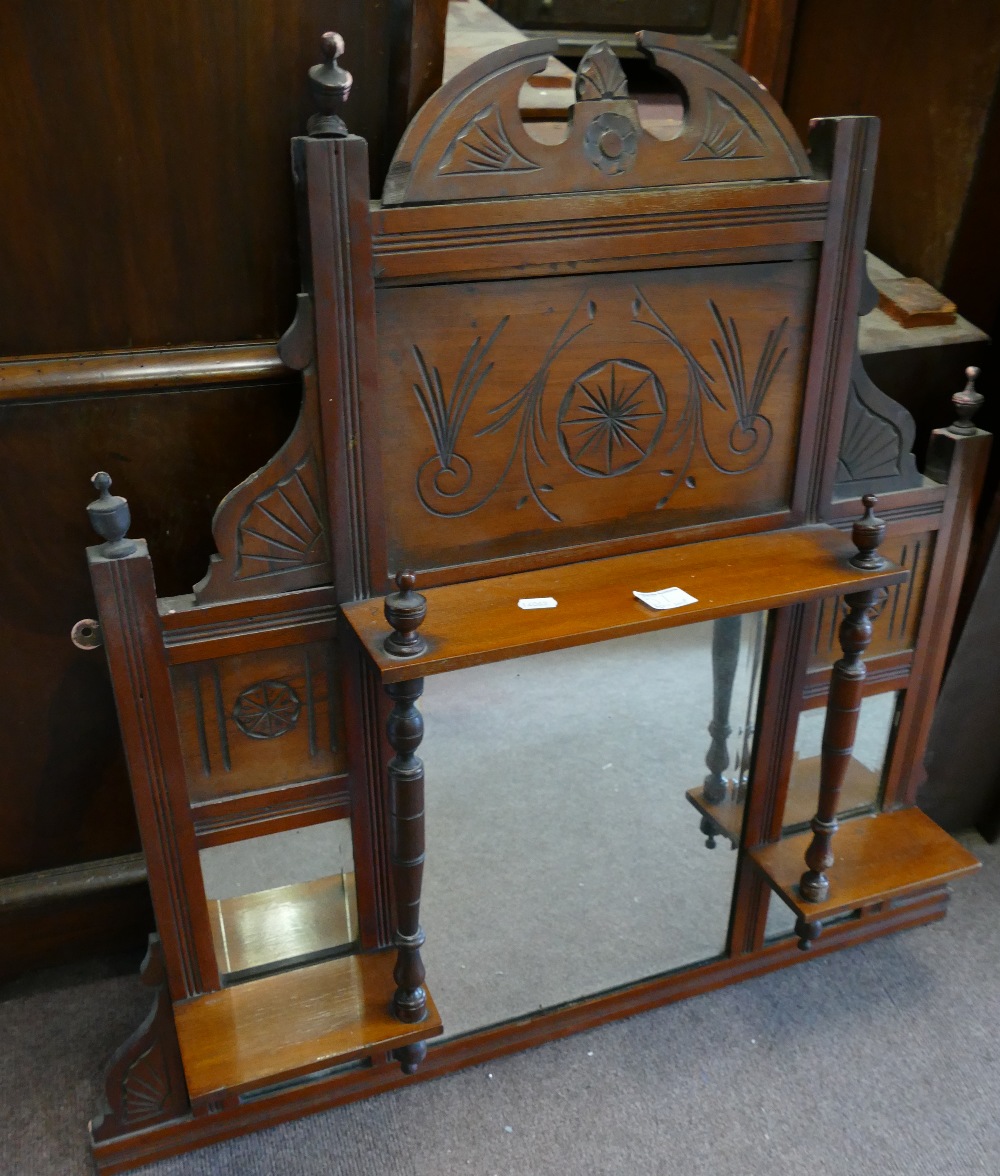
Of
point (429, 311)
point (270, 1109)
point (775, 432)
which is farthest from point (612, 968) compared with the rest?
point (429, 311)

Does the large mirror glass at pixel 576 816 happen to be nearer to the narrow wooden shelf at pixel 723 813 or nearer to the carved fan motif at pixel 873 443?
the narrow wooden shelf at pixel 723 813

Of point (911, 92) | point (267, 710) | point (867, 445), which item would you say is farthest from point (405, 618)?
point (911, 92)

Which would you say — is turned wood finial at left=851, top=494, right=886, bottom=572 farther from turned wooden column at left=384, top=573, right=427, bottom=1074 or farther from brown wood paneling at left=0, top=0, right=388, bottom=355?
brown wood paneling at left=0, top=0, right=388, bottom=355

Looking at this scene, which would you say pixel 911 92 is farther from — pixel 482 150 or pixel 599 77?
pixel 482 150

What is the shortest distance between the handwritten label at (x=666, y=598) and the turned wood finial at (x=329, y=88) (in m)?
0.66

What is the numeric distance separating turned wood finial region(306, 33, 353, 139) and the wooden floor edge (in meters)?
1.35

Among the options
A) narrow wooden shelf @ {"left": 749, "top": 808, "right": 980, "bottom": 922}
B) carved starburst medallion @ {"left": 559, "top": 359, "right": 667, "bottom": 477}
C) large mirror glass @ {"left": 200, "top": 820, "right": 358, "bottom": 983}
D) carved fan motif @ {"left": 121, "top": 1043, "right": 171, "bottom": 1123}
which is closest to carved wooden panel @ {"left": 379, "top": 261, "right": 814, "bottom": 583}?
carved starburst medallion @ {"left": 559, "top": 359, "right": 667, "bottom": 477}

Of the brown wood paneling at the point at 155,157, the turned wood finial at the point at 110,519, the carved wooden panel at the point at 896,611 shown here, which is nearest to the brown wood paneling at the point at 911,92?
the carved wooden panel at the point at 896,611

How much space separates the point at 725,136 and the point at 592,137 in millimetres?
191

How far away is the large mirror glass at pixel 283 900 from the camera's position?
150 cm

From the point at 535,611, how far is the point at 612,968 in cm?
77

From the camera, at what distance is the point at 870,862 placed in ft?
5.87

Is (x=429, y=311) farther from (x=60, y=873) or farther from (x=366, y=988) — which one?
(x=60, y=873)

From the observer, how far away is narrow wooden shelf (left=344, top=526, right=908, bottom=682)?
1.26 meters
